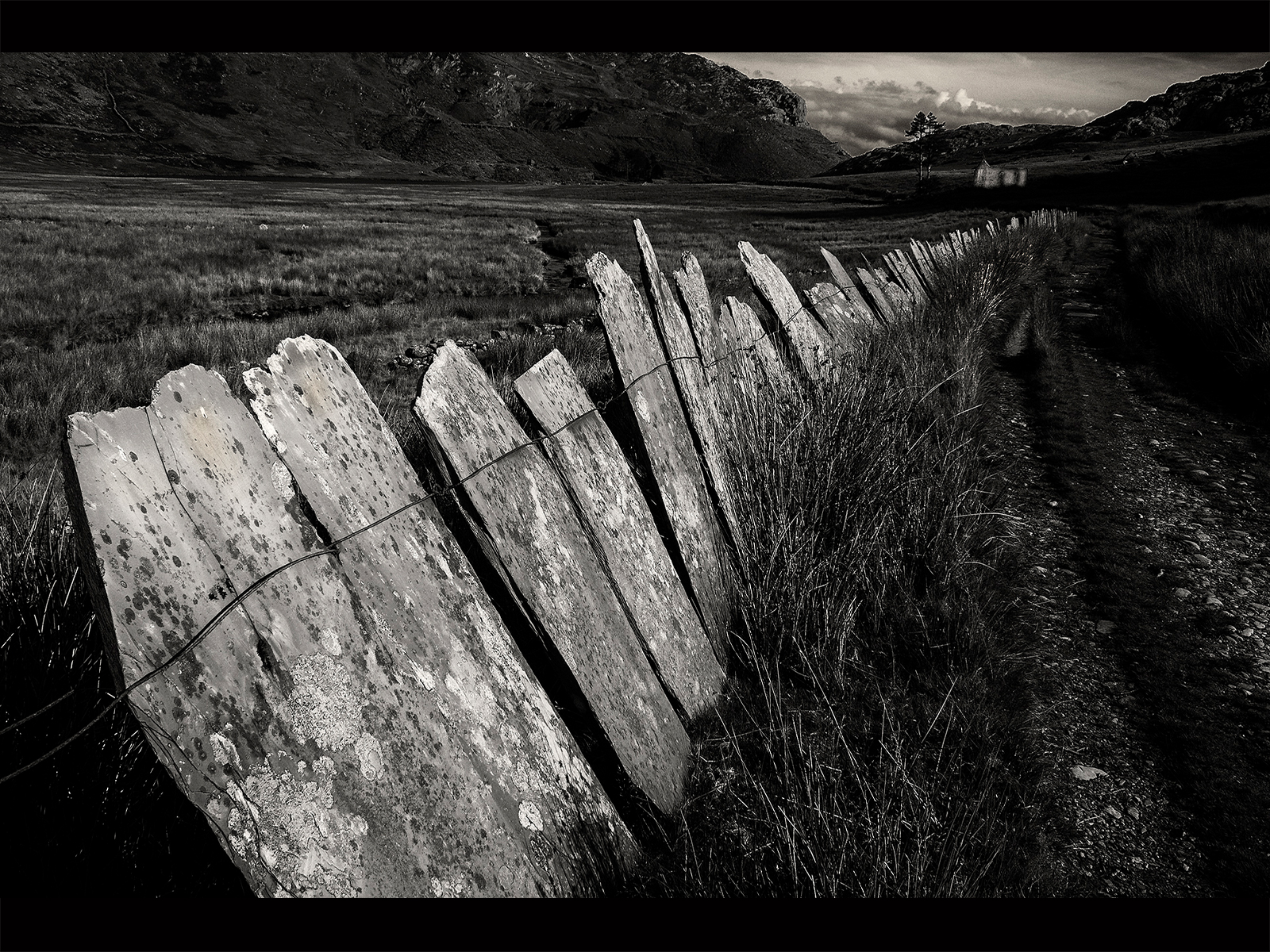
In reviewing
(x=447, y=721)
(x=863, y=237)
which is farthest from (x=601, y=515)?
(x=863, y=237)

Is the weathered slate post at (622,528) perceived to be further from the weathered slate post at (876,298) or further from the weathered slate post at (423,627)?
the weathered slate post at (876,298)

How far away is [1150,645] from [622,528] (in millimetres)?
1952

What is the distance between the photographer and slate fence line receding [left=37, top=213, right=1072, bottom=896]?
944 mm

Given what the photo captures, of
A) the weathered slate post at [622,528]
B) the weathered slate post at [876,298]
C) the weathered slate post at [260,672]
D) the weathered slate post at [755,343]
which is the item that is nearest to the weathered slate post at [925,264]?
the weathered slate post at [876,298]

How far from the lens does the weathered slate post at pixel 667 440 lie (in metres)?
2.02

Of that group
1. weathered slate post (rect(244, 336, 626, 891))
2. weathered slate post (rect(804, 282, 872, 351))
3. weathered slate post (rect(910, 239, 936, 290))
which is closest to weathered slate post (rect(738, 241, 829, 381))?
weathered slate post (rect(804, 282, 872, 351))

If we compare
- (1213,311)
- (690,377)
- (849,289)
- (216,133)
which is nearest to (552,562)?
(690,377)

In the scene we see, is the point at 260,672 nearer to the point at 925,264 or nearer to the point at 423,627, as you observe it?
the point at 423,627

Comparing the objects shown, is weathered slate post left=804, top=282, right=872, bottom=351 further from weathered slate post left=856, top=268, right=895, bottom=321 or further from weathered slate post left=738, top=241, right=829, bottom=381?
weathered slate post left=856, top=268, right=895, bottom=321

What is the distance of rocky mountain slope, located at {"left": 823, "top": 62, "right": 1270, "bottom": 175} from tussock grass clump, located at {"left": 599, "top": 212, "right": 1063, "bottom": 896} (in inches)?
3427

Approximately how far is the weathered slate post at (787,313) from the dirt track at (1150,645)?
123cm

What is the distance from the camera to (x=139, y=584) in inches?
36.2

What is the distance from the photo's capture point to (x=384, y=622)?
118 cm

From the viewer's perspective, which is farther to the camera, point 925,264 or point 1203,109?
point 1203,109
